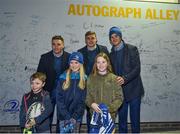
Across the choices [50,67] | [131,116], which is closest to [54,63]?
[50,67]

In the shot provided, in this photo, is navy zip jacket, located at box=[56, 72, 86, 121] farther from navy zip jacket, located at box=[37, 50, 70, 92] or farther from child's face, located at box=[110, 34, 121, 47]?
child's face, located at box=[110, 34, 121, 47]

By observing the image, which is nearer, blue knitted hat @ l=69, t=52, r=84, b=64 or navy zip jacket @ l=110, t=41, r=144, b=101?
blue knitted hat @ l=69, t=52, r=84, b=64

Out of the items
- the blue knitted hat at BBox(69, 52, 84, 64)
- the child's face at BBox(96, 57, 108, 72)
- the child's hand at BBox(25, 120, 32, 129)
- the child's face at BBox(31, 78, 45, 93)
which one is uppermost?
the blue knitted hat at BBox(69, 52, 84, 64)

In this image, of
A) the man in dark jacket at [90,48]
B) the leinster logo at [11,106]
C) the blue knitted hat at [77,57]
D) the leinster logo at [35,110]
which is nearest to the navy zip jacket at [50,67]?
the man in dark jacket at [90,48]

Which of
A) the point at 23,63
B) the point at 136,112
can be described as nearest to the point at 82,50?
the point at 23,63

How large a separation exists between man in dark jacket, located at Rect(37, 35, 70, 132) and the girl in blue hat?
21.2 inches

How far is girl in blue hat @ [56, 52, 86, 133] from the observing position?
16.0 ft

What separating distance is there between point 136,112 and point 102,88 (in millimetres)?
1288

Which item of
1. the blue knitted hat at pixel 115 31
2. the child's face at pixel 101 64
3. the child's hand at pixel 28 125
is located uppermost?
the blue knitted hat at pixel 115 31

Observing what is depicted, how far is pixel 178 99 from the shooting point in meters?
6.04

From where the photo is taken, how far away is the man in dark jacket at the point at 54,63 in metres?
Result: 5.59

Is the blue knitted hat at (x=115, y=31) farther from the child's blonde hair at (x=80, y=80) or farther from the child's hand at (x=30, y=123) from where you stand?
the child's hand at (x=30, y=123)

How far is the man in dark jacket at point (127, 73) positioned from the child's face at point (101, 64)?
74 centimetres

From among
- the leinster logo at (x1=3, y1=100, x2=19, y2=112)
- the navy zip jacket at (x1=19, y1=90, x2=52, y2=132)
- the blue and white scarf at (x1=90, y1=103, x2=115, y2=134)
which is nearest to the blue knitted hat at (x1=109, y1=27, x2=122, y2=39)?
the blue and white scarf at (x1=90, y1=103, x2=115, y2=134)
